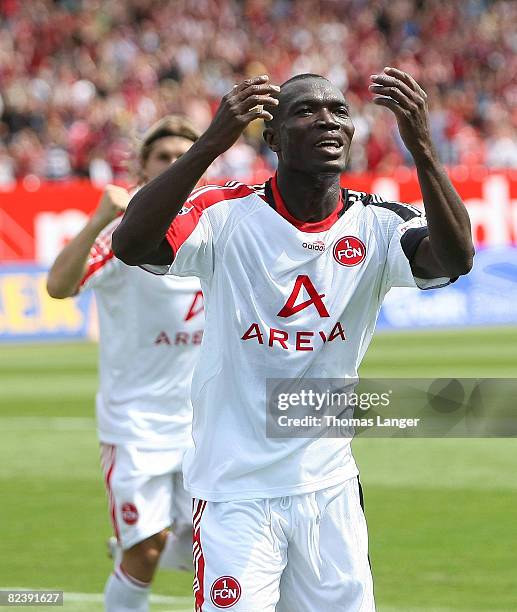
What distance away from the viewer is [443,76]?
2948 centimetres

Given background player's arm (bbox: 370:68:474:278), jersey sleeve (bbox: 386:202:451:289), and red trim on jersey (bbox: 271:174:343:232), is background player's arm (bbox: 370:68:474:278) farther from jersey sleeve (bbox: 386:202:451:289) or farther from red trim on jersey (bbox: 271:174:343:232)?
red trim on jersey (bbox: 271:174:343:232)

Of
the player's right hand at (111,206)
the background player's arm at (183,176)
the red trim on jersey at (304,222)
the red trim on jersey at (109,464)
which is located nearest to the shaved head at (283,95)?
the background player's arm at (183,176)

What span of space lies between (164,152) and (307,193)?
7.23ft

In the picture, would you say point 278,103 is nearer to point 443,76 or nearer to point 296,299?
point 296,299

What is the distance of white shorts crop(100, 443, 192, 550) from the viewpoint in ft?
19.5

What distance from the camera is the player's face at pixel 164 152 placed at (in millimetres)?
6109

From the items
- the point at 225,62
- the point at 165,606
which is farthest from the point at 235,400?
the point at 225,62

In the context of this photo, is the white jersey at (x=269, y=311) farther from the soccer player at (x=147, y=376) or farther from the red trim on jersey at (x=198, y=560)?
the soccer player at (x=147, y=376)

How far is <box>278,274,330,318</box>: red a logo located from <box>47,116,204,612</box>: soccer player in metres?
2.15

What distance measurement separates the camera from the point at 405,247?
13.1 feet

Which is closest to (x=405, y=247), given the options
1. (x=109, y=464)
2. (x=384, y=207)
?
(x=384, y=207)

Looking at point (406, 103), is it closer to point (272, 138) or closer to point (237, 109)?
point (237, 109)

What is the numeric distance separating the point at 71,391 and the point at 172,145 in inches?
356

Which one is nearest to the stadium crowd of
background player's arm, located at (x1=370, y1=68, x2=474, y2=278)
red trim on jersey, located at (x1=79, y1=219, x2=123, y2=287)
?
red trim on jersey, located at (x1=79, y1=219, x2=123, y2=287)
